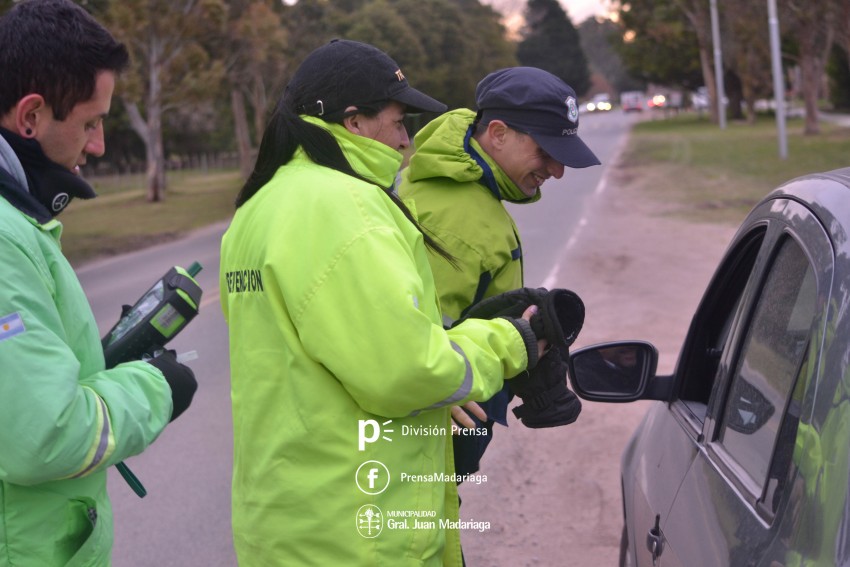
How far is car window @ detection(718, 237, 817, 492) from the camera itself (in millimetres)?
2129

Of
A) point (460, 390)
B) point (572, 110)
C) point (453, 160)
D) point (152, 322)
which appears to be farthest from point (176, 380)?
point (572, 110)

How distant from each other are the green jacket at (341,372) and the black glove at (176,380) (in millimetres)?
109

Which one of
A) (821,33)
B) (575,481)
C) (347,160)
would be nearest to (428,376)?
(347,160)

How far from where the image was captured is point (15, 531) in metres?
2.15

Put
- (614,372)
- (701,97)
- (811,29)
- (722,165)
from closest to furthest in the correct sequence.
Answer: (614,372) < (722,165) < (811,29) < (701,97)

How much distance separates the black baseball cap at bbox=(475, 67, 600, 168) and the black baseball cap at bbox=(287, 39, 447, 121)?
0.72m

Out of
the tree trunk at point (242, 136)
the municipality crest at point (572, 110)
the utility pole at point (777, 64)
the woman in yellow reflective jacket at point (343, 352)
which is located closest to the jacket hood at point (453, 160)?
the municipality crest at point (572, 110)

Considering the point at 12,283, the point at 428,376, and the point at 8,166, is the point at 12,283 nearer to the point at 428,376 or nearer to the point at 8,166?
the point at 8,166

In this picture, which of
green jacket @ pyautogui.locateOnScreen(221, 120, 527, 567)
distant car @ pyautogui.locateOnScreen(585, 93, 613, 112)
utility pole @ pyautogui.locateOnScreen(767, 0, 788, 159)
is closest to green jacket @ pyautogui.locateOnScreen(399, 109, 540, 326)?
green jacket @ pyautogui.locateOnScreen(221, 120, 527, 567)

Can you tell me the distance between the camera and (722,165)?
29859 millimetres

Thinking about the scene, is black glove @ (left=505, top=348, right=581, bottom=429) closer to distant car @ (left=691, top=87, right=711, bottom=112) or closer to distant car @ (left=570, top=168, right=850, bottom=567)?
distant car @ (left=570, top=168, right=850, bottom=567)

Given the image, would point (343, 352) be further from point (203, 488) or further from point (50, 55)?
point (203, 488)

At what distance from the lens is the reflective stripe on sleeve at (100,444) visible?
2090mm
